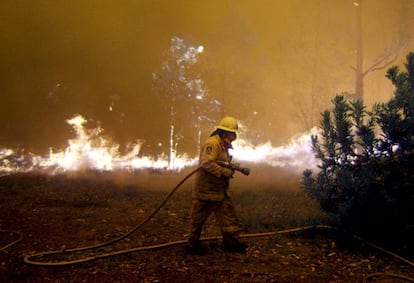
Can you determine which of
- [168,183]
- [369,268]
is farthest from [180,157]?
Result: [369,268]

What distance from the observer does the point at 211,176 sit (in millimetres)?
6078

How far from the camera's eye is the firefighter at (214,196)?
5.96 m

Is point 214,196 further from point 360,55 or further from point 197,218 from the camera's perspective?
point 360,55

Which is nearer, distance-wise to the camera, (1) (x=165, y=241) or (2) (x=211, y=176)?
(2) (x=211, y=176)

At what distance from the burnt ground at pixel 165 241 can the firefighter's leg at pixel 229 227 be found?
15 centimetres

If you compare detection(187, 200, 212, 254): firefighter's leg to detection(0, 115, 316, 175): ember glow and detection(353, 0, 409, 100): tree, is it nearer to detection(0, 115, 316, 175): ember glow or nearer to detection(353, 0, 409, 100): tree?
detection(0, 115, 316, 175): ember glow

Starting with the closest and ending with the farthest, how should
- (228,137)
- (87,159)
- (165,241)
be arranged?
1. (228,137)
2. (165,241)
3. (87,159)

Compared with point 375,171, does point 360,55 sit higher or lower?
higher

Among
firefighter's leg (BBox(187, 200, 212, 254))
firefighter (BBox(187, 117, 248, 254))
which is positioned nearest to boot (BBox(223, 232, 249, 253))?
firefighter (BBox(187, 117, 248, 254))

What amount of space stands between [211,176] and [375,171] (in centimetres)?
270

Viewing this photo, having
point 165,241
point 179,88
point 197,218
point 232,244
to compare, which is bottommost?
point 165,241

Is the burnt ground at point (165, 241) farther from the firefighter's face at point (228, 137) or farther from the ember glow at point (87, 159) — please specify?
the ember glow at point (87, 159)

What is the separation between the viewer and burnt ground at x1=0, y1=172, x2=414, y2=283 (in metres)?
5.23

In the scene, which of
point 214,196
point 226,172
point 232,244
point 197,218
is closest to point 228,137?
point 226,172
